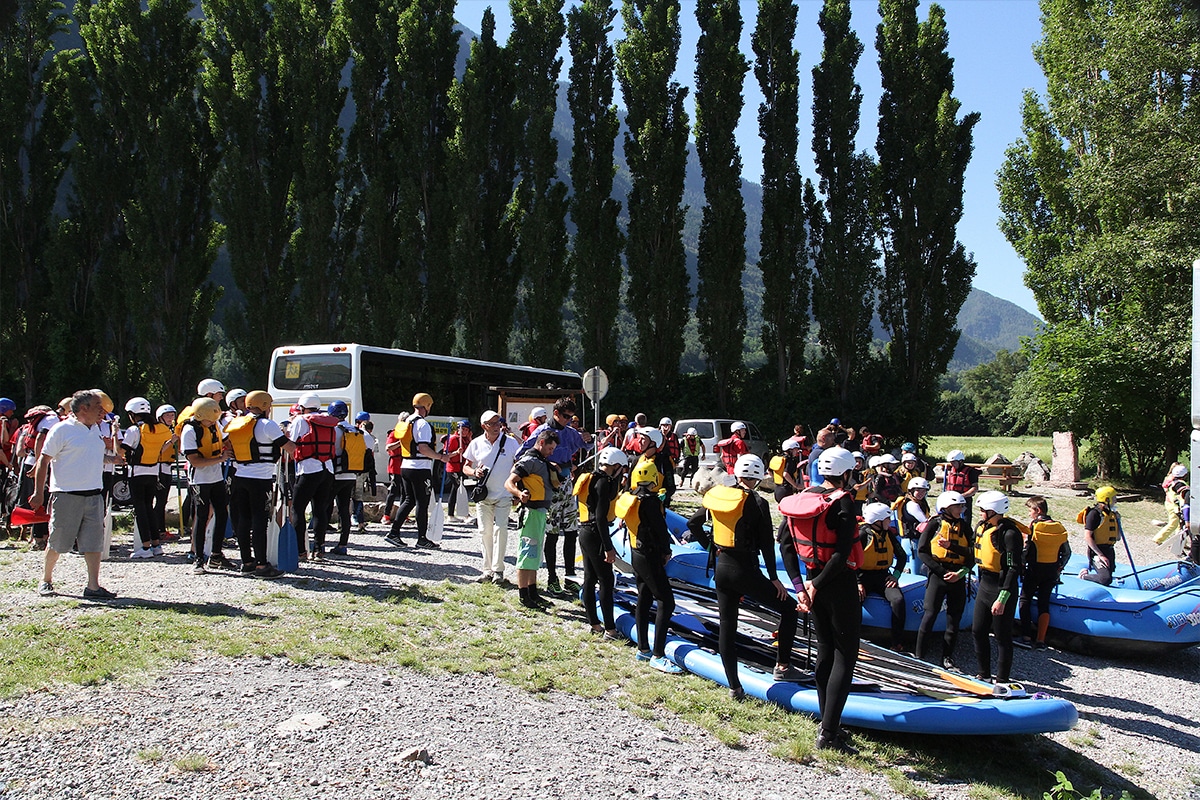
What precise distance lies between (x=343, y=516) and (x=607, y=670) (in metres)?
4.90

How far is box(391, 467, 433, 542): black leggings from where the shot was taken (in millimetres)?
11141

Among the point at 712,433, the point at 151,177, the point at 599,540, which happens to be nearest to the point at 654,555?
the point at 599,540

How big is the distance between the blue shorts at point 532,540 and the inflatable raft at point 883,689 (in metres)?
0.88

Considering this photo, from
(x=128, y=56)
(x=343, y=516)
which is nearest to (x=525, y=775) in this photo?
(x=343, y=516)

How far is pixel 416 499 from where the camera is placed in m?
11.4

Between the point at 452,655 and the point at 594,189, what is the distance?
29283mm

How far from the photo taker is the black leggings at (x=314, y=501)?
9.28 meters

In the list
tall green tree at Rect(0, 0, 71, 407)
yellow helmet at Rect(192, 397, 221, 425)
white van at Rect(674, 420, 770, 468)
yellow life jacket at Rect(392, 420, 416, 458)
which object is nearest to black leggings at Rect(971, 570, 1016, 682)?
yellow life jacket at Rect(392, 420, 416, 458)

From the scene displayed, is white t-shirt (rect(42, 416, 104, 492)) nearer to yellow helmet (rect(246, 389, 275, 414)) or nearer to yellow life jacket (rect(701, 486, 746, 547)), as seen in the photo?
yellow helmet (rect(246, 389, 275, 414))

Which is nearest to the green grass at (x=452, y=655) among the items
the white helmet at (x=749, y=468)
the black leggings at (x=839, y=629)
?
the black leggings at (x=839, y=629)

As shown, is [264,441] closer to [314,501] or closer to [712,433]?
[314,501]

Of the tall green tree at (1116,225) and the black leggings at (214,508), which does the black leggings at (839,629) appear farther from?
the tall green tree at (1116,225)

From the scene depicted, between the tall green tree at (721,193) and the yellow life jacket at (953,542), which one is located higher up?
the tall green tree at (721,193)

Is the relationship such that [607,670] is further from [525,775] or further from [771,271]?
[771,271]
